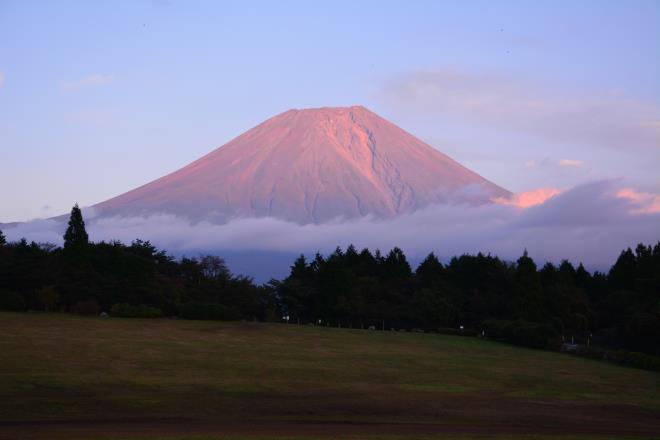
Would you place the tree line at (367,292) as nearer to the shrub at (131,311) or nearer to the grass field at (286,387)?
the shrub at (131,311)

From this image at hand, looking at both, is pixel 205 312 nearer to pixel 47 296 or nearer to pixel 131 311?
pixel 131 311

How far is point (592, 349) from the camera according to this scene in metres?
54.0

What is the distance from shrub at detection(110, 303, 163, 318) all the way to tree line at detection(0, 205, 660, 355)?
7 cm

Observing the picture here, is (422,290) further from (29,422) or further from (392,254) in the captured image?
(29,422)

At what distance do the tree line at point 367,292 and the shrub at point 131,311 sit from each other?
71mm

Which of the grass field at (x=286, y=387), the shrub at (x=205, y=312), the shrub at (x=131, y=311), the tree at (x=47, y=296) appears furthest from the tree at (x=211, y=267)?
the grass field at (x=286, y=387)

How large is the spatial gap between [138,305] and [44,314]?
7379 millimetres

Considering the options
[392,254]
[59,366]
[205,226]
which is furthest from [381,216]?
[59,366]

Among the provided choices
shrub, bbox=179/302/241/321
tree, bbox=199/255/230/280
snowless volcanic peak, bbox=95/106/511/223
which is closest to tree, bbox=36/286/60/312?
shrub, bbox=179/302/241/321

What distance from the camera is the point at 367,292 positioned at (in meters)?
77.6

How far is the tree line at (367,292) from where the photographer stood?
6059 cm

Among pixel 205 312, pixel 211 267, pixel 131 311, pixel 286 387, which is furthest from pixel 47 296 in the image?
pixel 286 387

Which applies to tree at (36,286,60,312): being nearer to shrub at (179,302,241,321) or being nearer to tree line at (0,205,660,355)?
tree line at (0,205,660,355)

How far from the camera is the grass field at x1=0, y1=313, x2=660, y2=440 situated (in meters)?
23.6
